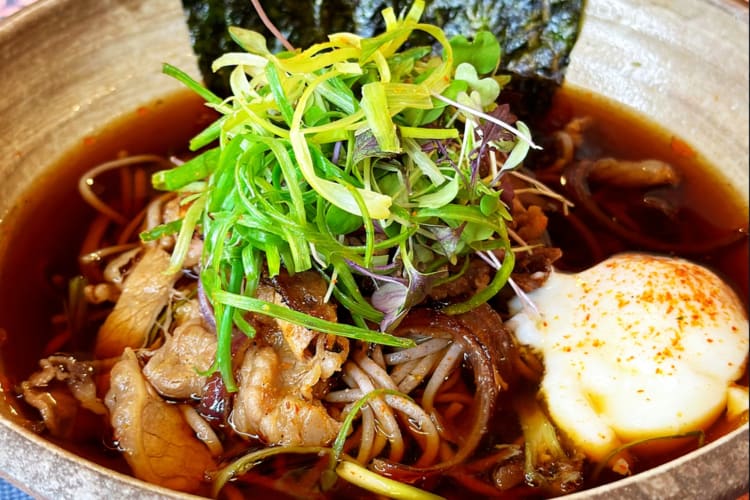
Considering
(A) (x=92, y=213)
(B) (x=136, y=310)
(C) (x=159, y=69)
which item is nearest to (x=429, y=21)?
(C) (x=159, y=69)

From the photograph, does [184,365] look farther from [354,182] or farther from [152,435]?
[354,182]

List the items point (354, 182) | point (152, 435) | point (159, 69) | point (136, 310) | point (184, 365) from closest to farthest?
point (354, 182) → point (152, 435) → point (184, 365) → point (136, 310) → point (159, 69)

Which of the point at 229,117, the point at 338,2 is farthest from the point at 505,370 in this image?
the point at 338,2

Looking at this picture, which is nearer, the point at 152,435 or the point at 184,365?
the point at 152,435

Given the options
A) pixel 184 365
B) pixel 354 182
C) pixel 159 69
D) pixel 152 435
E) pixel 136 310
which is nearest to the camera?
pixel 354 182

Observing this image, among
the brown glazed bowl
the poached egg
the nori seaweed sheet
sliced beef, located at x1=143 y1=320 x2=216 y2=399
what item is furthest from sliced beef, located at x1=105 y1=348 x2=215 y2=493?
the nori seaweed sheet

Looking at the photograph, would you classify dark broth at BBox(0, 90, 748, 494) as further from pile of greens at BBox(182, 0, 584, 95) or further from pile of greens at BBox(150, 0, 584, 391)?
pile of greens at BBox(150, 0, 584, 391)

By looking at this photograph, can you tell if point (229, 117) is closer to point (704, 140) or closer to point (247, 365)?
Answer: point (247, 365)
